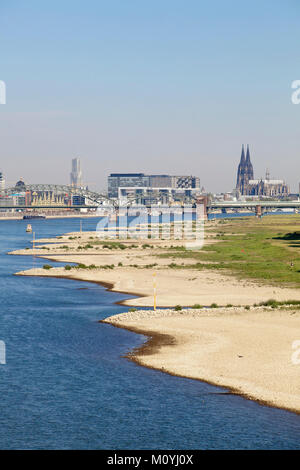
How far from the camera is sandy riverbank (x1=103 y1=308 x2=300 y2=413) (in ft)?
123

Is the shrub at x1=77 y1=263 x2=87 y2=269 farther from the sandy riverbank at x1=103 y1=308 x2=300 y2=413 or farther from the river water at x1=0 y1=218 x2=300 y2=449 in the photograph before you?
the river water at x1=0 y1=218 x2=300 y2=449

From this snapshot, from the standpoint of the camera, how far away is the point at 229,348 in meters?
45.0

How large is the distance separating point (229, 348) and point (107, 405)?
12.3 m

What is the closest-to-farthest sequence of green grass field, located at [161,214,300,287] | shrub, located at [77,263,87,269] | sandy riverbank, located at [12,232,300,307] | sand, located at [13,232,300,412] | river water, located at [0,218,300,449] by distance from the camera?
river water, located at [0,218,300,449]
sand, located at [13,232,300,412]
sandy riverbank, located at [12,232,300,307]
green grass field, located at [161,214,300,287]
shrub, located at [77,263,87,269]

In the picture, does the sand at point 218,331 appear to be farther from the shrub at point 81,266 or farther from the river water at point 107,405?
the shrub at point 81,266

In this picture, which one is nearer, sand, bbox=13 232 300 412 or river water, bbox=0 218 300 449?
river water, bbox=0 218 300 449

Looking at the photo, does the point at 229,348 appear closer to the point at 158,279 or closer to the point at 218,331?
the point at 218,331

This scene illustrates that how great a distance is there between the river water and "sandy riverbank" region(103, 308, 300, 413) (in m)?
1.13

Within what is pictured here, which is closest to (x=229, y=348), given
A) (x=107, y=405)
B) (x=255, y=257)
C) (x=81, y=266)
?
(x=107, y=405)

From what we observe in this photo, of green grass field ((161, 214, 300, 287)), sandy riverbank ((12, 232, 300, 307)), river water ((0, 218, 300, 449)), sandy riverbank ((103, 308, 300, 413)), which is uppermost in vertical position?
green grass field ((161, 214, 300, 287))

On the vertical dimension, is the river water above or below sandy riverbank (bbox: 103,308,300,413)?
below

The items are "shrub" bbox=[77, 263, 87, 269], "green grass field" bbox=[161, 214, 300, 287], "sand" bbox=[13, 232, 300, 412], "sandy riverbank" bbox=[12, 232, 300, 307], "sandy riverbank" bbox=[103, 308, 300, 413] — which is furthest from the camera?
"shrub" bbox=[77, 263, 87, 269]

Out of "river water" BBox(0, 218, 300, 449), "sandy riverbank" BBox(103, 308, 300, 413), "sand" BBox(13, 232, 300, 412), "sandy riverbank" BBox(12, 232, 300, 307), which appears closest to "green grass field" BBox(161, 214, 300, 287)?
"sandy riverbank" BBox(12, 232, 300, 307)
